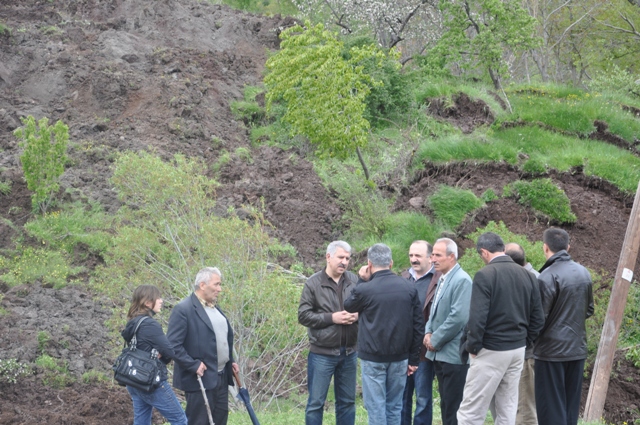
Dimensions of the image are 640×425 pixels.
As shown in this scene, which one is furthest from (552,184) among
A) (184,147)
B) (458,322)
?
(458,322)

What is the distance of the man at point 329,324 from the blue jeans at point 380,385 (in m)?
0.29

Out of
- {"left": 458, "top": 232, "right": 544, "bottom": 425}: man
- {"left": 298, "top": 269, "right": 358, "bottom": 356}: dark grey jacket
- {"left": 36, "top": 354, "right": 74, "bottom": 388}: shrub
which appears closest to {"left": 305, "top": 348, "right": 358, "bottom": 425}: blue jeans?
{"left": 298, "top": 269, "right": 358, "bottom": 356}: dark grey jacket

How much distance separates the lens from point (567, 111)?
20703mm

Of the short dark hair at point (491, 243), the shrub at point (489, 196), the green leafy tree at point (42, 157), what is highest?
the short dark hair at point (491, 243)

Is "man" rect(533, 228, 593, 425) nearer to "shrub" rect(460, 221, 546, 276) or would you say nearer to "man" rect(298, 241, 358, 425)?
"man" rect(298, 241, 358, 425)

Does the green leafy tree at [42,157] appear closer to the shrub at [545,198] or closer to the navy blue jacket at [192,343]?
the shrub at [545,198]

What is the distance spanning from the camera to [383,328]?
6621mm

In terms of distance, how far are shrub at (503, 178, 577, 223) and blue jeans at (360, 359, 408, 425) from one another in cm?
1025

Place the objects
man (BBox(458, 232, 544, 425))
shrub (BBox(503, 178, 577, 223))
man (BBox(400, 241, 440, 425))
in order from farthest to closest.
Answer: shrub (BBox(503, 178, 577, 223)) < man (BBox(400, 241, 440, 425)) < man (BBox(458, 232, 544, 425))

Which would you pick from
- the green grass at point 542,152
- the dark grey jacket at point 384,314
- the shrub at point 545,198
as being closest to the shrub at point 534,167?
the green grass at point 542,152

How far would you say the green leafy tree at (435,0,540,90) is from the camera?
914 inches

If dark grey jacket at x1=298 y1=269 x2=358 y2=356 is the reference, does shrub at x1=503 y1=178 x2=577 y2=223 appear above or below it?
below

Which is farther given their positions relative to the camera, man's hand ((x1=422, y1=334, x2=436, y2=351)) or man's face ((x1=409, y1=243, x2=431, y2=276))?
man's face ((x1=409, y1=243, x2=431, y2=276))

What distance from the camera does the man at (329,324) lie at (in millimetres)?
6848
